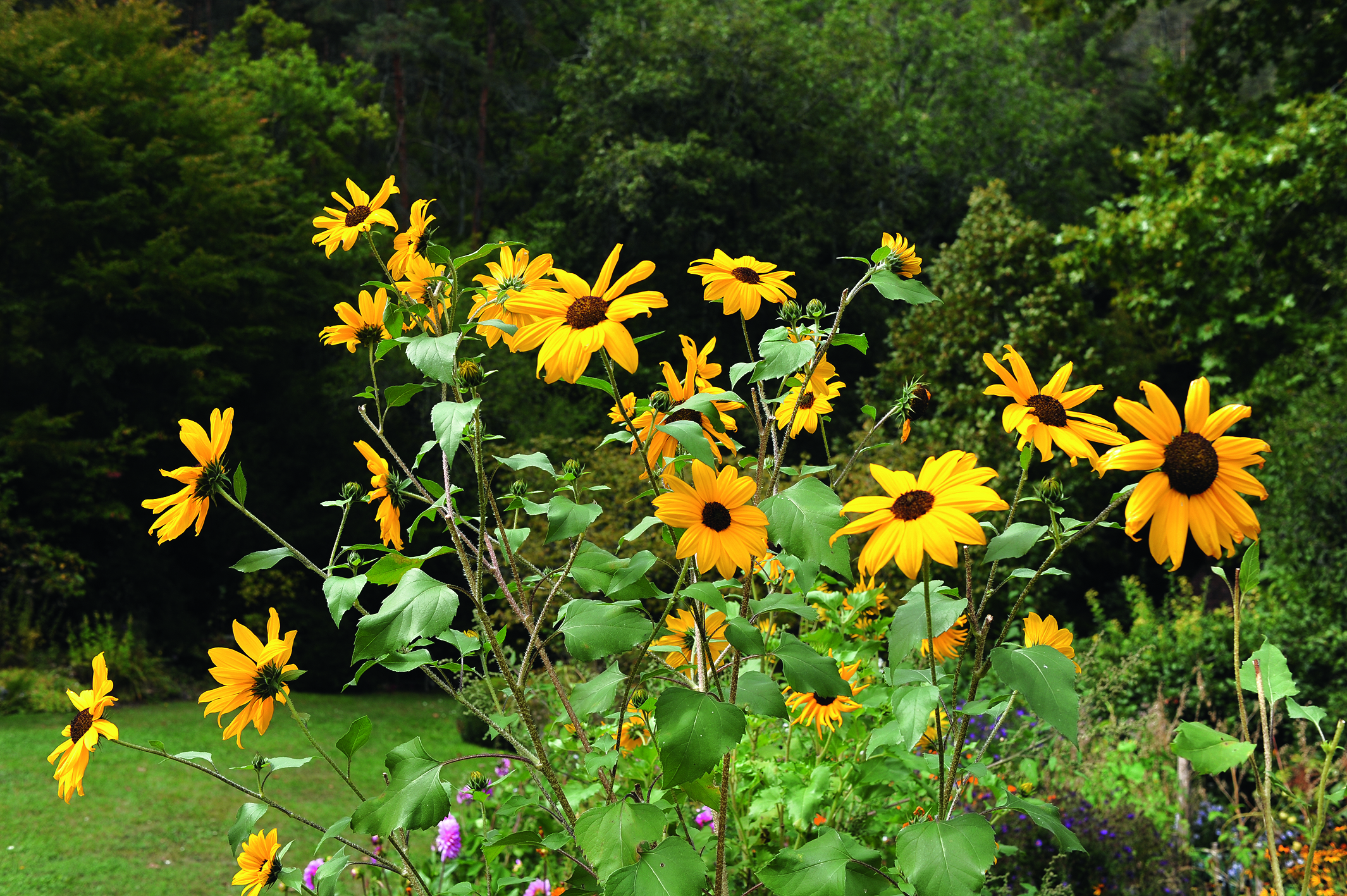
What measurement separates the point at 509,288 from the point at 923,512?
1.90 ft

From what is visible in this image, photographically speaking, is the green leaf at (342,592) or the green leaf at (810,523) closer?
the green leaf at (810,523)

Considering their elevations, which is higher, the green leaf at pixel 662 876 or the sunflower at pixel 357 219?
the sunflower at pixel 357 219

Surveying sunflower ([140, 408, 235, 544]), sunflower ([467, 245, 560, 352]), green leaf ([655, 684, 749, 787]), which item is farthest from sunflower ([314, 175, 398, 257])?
green leaf ([655, 684, 749, 787])

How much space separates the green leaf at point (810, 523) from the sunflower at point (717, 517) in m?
0.02

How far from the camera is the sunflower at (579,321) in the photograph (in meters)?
0.96

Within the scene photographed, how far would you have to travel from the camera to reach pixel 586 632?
0.95m

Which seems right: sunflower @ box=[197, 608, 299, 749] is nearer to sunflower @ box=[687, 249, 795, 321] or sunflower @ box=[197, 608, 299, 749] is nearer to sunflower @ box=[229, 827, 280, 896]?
sunflower @ box=[229, 827, 280, 896]

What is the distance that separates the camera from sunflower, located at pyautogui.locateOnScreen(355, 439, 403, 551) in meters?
1.23

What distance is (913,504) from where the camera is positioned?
91 centimetres

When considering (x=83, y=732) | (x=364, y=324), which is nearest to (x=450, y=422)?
(x=364, y=324)

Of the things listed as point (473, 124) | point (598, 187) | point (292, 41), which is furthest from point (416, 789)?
point (292, 41)

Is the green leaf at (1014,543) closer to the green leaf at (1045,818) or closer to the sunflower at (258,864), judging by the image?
the green leaf at (1045,818)

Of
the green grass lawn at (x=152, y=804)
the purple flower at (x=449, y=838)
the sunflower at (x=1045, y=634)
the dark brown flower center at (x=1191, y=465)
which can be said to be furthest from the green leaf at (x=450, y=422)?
the green grass lawn at (x=152, y=804)

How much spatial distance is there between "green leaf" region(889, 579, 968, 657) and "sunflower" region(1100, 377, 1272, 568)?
21 centimetres
